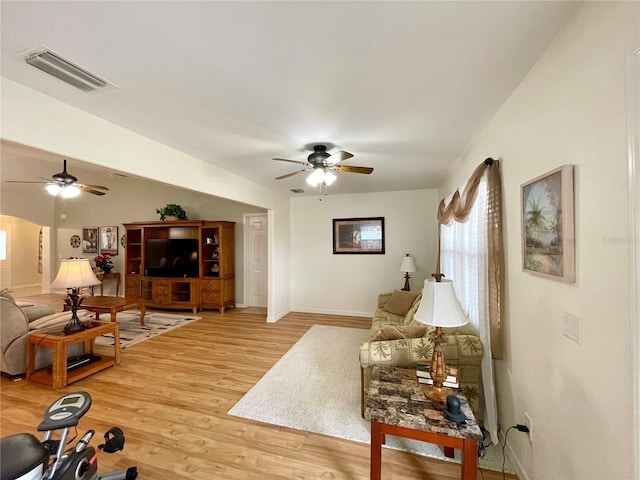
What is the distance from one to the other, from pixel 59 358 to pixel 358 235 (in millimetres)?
4629

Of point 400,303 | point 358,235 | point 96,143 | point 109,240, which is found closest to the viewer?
point 96,143

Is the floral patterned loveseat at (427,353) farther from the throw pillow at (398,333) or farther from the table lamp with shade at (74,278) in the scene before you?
the table lamp with shade at (74,278)

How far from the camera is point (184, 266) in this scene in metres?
5.88

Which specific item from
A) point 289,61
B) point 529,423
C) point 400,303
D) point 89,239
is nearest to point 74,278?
point 289,61

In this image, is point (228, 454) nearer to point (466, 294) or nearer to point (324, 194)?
point (466, 294)

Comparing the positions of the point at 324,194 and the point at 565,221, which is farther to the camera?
the point at 324,194

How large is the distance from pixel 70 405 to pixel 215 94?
6.62ft

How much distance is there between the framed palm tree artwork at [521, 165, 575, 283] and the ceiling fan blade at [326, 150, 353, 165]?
4.41 ft

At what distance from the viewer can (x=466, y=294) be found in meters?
2.71

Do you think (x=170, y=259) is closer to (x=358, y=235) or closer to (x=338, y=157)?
(x=358, y=235)

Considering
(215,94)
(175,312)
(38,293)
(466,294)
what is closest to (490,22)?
(215,94)

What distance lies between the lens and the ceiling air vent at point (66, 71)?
1.32 meters

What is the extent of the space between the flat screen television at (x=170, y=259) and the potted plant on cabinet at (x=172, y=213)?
51 centimetres

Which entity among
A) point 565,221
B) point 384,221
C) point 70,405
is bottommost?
point 70,405
